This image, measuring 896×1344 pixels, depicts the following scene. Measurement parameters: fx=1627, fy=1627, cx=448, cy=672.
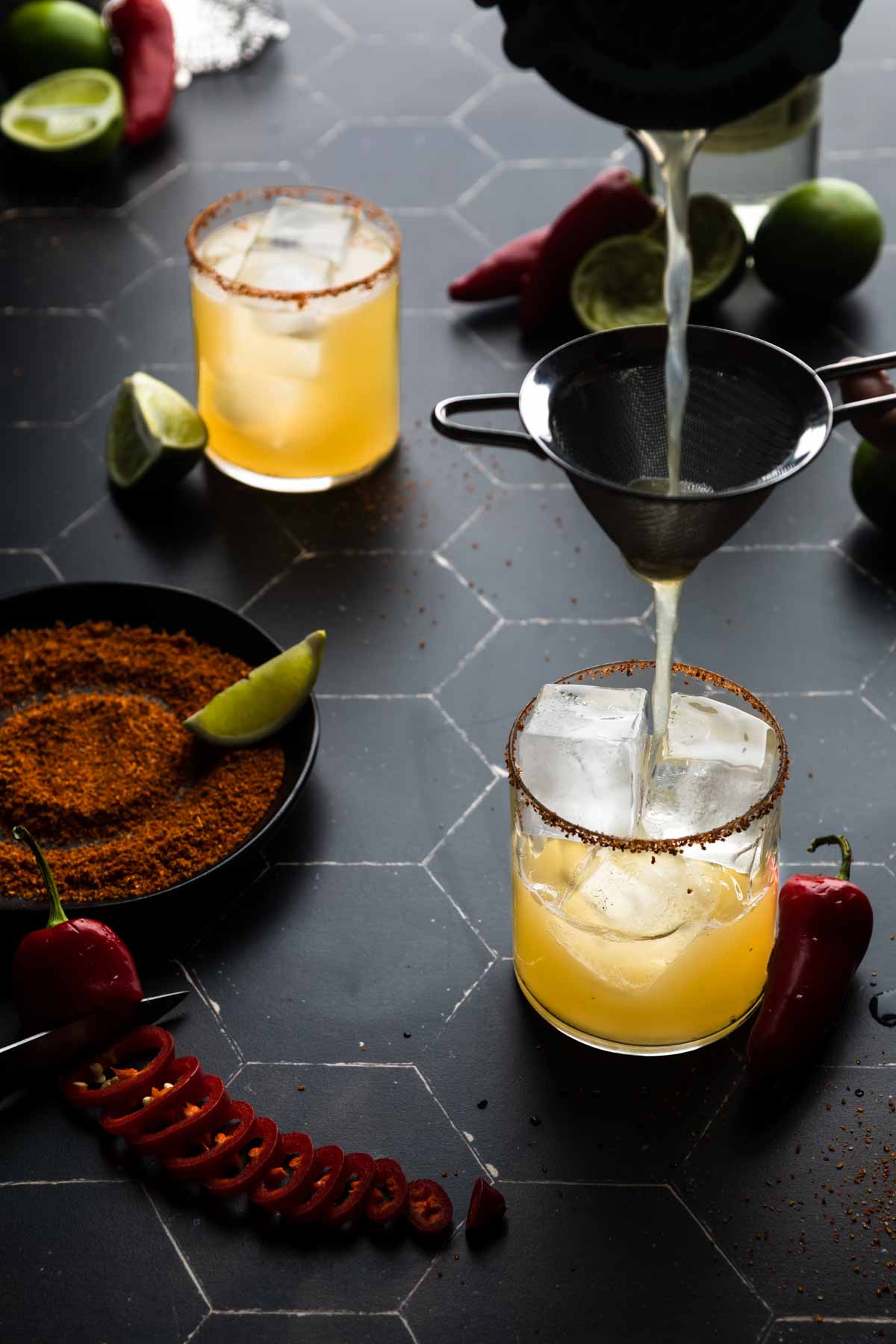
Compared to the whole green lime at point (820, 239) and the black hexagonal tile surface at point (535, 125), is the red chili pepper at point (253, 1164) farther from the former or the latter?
the black hexagonal tile surface at point (535, 125)

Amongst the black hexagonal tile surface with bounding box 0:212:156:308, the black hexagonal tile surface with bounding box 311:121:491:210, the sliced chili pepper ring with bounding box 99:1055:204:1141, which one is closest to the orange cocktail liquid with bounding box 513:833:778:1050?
the sliced chili pepper ring with bounding box 99:1055:204:1141

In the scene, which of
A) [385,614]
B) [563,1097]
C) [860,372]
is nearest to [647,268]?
[385,614]

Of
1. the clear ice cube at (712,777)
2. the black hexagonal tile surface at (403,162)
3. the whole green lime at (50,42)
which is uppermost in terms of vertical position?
the whole green lime at (50,42)

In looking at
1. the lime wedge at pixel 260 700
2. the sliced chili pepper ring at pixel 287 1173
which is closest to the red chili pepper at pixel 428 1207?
the sliced chili pepper ring at pixel 287 1173

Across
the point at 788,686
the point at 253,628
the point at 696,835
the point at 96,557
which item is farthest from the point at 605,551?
the point at 696,835

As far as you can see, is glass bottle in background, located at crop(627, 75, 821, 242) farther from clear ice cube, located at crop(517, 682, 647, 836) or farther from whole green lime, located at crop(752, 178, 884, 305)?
clear ice cube, located at crop(517, 682, 647, 836)

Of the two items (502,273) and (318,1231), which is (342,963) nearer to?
(318,1231)
